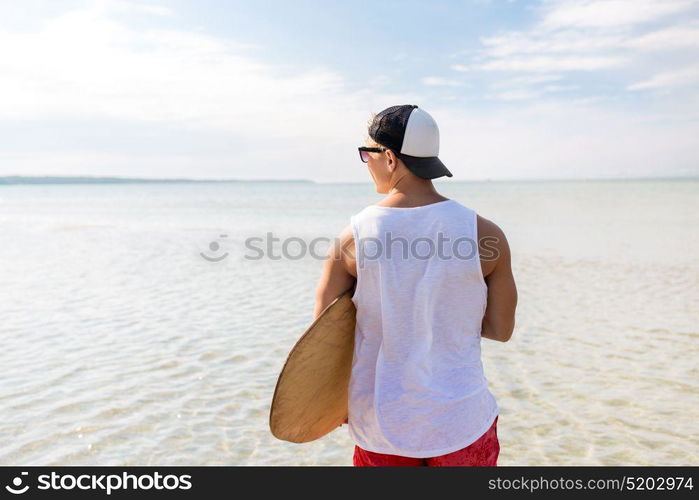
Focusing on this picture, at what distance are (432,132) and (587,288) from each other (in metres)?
9.37

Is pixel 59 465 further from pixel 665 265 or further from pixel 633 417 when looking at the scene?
pixel 665 265

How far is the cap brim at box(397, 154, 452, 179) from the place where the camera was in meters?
2.16

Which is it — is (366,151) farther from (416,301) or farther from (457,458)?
(457,458)

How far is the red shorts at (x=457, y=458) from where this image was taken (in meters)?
2.18

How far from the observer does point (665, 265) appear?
43.0 ft

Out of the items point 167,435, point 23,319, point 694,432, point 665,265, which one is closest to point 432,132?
point 167,435

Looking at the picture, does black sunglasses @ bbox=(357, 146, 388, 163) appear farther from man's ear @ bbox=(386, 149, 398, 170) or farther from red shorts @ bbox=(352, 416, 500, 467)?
red shorts @ bbox=(352, 416, 500, 467)

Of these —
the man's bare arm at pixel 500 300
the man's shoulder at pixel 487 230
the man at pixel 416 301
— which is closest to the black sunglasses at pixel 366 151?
the man at pixel 416 301

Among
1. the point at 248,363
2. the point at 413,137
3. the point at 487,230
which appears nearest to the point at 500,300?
the point at 487,230

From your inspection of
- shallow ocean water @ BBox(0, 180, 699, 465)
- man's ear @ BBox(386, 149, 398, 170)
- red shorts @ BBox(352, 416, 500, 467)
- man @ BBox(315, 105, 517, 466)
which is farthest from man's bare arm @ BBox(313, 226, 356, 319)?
shallow ocean water @ BBox(0, 180, 699, 465)

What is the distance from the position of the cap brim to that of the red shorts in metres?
0.91

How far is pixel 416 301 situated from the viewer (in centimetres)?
207

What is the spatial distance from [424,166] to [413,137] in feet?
0.34

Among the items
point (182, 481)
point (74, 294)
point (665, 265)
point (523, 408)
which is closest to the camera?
point (182, 481)
